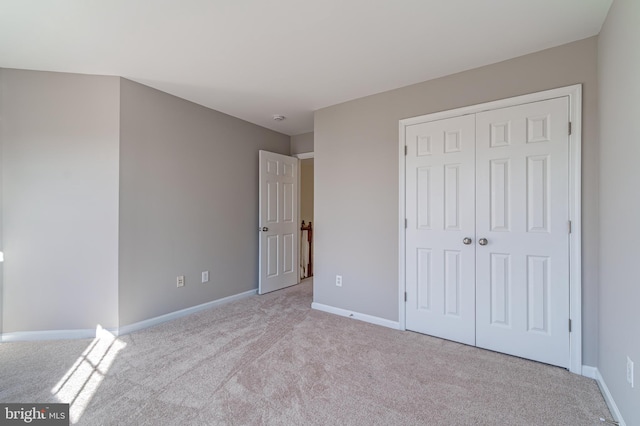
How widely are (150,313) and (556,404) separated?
3.39 m

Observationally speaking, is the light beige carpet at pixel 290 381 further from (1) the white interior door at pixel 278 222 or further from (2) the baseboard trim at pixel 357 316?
(1) the white interior door at pixel 278 222

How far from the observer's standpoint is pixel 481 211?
2461 mm

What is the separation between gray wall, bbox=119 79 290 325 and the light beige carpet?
57 cm

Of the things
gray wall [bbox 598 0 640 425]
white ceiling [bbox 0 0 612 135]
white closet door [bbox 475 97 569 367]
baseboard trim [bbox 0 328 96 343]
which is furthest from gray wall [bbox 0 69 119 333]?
gray wall [bbox 598 0 640 425]

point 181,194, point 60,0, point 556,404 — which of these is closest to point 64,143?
point 181,194

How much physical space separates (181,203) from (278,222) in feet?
4.82

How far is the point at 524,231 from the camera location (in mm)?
2277

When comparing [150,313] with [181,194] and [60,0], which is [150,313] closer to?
[181,194]

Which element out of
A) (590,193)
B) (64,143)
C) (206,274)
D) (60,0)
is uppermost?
(60,0)

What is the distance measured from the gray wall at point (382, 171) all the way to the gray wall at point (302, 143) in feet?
3.51

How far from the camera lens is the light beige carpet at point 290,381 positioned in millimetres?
1654

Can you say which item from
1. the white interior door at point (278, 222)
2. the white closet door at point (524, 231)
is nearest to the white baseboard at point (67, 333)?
the white interior door at point (278, 222)

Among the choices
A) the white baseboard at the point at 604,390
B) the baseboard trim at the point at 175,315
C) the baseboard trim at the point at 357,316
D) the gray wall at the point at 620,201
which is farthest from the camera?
the baseboard trim at the point at 357,316

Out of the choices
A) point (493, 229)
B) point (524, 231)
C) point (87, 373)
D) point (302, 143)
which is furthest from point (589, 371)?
point (302, 143)
